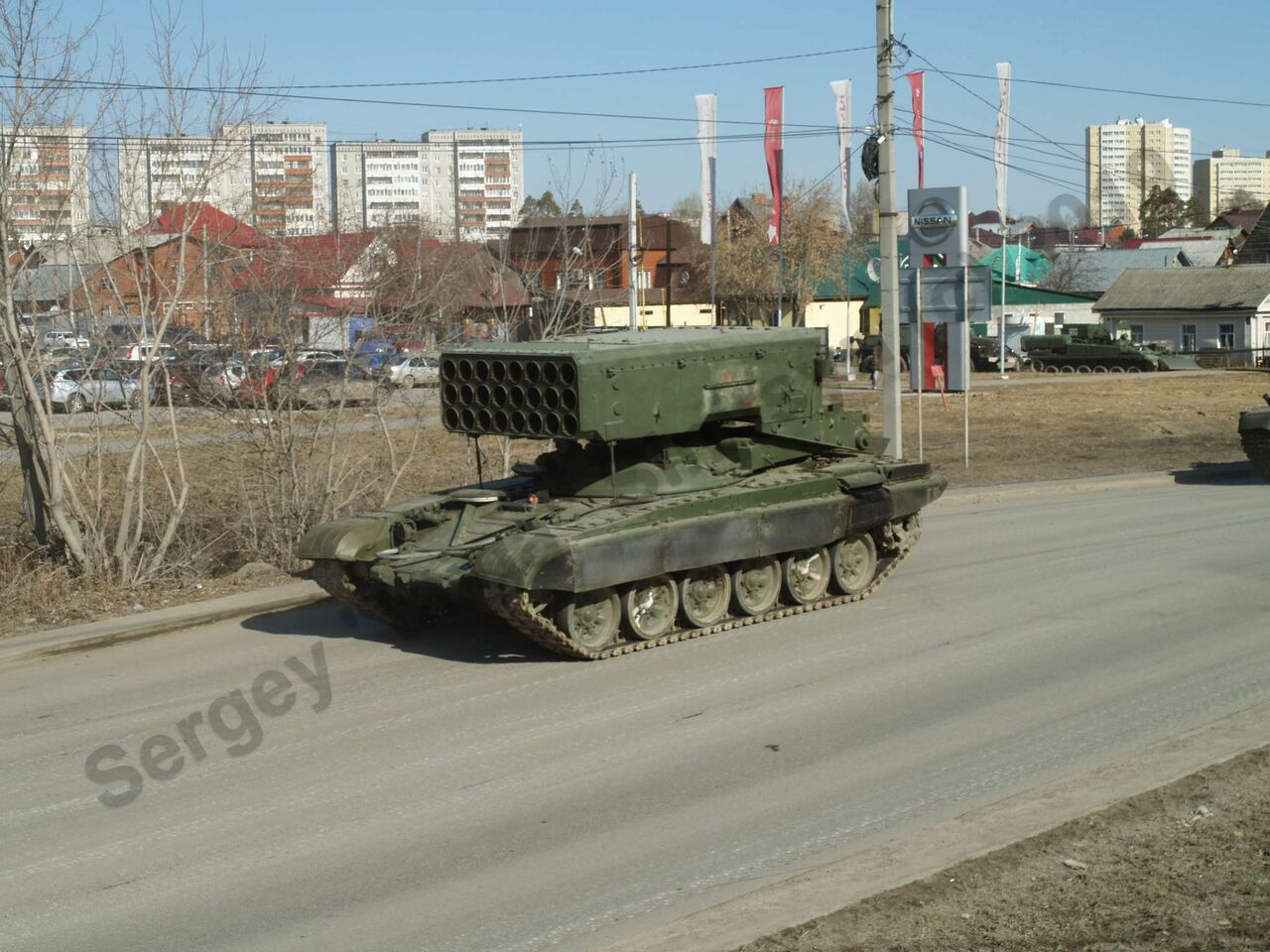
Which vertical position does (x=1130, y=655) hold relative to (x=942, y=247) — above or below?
below

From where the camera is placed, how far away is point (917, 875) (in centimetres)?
626

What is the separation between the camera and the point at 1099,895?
19.5 feet

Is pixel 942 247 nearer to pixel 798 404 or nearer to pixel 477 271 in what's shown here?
pixel 477 271

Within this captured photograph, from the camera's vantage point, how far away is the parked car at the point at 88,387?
1389 centimetres

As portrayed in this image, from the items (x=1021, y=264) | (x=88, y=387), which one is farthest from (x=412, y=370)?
(x=1021, y=264)

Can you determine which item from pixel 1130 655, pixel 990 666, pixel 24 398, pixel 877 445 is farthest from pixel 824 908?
pixel 24 398

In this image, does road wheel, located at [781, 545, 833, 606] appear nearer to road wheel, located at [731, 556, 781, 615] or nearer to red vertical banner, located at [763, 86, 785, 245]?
road wheel, located at [731, 556, 781, 615]

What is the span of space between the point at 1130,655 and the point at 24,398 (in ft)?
32.2

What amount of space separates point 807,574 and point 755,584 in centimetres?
68

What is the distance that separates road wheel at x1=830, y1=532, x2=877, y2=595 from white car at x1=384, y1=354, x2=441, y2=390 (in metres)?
4.80

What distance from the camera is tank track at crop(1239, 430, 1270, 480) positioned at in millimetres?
20094

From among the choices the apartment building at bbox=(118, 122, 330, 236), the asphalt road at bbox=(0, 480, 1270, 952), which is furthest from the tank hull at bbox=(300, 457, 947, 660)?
the apartment building at bbox=(118, 122, 330, 236)

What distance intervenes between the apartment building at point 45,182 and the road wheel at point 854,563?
7.45m

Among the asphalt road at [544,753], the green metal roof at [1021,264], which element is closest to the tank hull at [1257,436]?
the asphalt road at [544,753]
